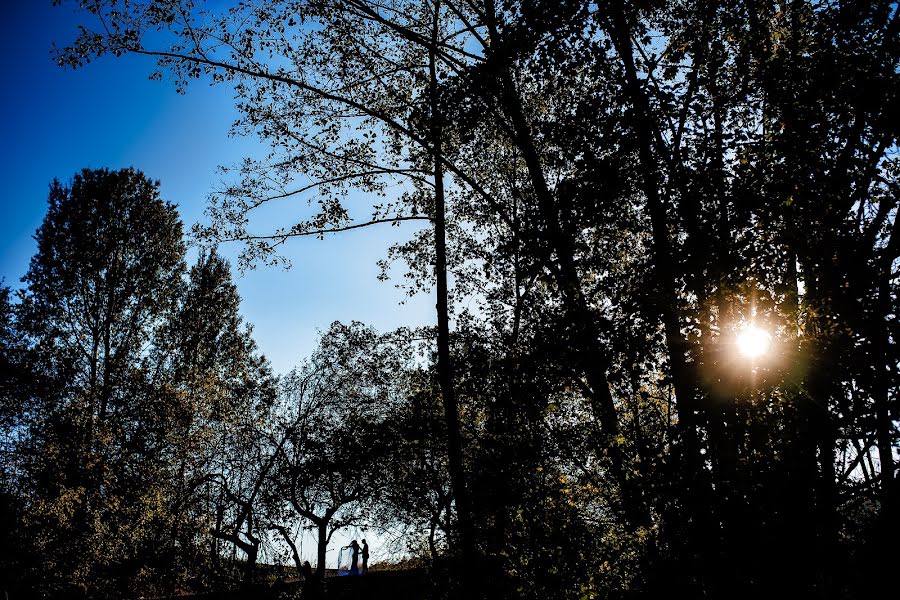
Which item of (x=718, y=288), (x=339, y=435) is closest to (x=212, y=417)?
(x=339, y=435)

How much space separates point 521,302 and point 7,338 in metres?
21.1

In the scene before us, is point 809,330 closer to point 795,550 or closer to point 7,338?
point 795,550

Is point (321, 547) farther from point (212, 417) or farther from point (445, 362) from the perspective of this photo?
point (445, 362)

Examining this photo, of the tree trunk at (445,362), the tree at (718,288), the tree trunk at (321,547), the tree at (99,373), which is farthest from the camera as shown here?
the tree trunk at (321,547)

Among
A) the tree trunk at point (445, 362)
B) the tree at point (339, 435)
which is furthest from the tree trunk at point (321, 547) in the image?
the tree trunk at point (445, 362)

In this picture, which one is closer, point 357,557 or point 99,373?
point 99,373

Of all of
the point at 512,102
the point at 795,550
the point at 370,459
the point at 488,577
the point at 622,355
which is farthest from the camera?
the point at 370,459

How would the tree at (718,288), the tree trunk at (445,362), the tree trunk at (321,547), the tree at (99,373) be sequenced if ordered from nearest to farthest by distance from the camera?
the tree at (718,288)
the tree trunk at (445,362)
the tree at (99,373)
the tree trunk at (321,547)

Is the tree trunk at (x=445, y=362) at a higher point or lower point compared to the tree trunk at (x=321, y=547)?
higher

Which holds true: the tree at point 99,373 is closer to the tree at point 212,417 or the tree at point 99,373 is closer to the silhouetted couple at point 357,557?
the tree at point 212,417

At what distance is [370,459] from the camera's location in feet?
54.8

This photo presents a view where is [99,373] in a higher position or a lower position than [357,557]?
higher

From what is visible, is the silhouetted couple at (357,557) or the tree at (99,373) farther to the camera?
the silhouetted couple at (357,557)

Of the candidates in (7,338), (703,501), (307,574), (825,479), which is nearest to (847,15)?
(825,479)
